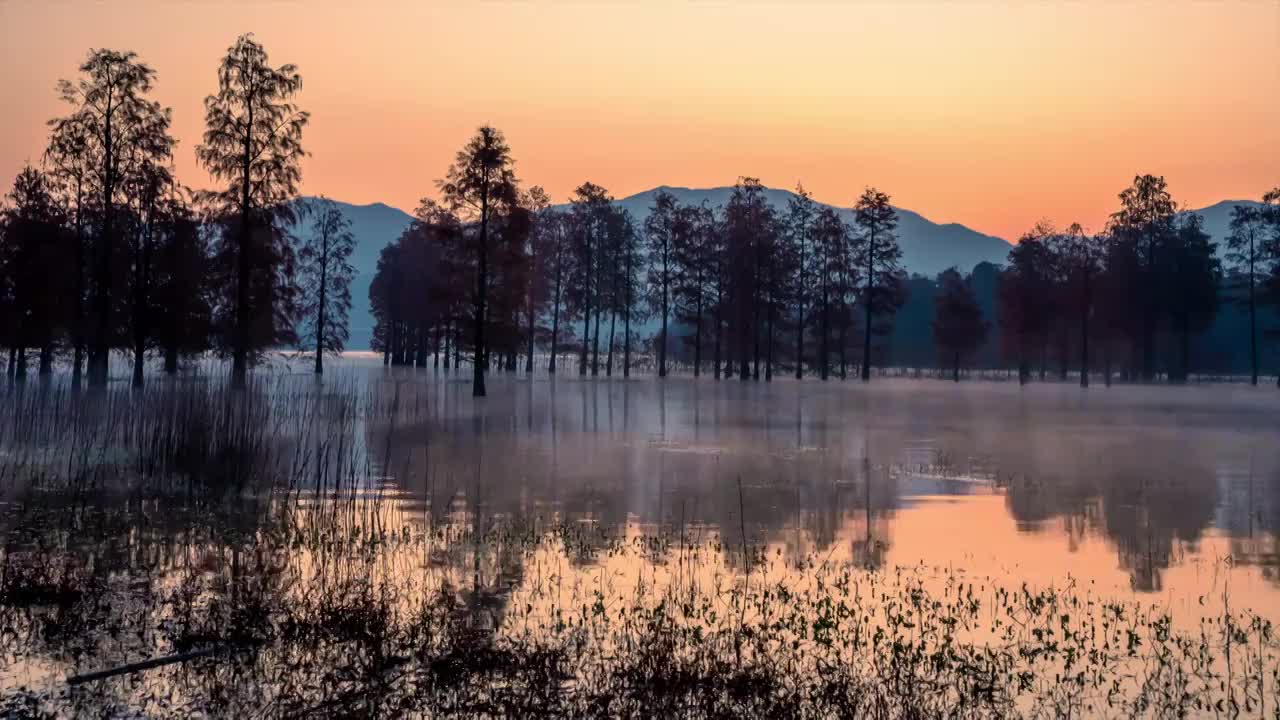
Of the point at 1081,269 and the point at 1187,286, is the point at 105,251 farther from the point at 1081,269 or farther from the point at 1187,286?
the point at 1187,286

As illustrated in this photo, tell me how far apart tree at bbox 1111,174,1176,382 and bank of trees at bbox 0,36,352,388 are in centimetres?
7061

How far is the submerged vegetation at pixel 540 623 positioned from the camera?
7.56m

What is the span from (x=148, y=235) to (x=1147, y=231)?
81348 millimetres

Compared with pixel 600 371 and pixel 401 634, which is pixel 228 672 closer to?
pixel 401 634

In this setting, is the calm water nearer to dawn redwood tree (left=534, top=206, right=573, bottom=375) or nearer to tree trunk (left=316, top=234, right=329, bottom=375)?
tree trunk (left=316, top=234, right=329, bottom=375)

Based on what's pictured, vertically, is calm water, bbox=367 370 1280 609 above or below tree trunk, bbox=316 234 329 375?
below

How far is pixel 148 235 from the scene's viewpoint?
49.1 meters

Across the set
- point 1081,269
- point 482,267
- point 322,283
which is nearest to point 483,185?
point 482,267

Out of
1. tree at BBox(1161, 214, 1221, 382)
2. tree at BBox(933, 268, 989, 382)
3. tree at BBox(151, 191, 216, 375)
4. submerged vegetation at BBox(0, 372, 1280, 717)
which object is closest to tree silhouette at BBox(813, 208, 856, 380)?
tree at BBox(933, 268, 989, 382)

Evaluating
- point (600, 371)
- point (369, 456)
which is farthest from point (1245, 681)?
point (600, 371)

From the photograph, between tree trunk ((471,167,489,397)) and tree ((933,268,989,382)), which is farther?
tree ((933,268,989,382))

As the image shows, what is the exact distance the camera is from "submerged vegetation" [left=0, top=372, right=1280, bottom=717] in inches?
298

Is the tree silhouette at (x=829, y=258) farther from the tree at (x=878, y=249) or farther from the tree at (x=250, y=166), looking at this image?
the tree at (x=250, y=166)

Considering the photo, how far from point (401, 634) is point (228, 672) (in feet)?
4.95
